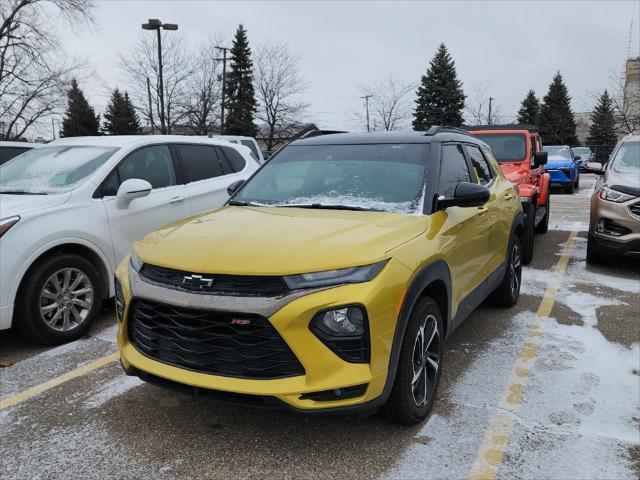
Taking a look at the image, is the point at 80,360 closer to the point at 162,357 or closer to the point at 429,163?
the point at 162,357

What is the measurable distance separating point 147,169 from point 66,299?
1.62 metres

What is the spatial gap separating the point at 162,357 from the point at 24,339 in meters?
2.41

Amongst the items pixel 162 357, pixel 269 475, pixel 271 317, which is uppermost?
pixel 271 317

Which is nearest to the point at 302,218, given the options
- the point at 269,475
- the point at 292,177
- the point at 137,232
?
the point at 292,177

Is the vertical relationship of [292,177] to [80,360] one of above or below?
above

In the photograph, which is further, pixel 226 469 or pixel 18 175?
pixel 18 175

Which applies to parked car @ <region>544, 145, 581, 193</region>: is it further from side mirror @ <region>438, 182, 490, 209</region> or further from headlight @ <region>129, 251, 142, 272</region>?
headlight @ <region>129, 251, 142, 272</region>

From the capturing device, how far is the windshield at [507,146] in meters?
9.18

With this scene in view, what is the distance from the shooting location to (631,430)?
3.00 meters

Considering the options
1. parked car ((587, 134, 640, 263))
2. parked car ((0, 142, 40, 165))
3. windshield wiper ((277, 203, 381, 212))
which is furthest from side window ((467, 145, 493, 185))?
parked car ((0, 142, 40, 165))

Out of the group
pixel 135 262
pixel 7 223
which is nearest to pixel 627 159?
pixel 135 262

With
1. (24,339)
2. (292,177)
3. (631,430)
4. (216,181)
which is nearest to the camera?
(631,430)

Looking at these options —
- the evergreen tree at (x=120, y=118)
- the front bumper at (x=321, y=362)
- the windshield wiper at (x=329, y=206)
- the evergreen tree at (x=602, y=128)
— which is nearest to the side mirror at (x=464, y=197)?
the windshield wiper at (x=329, y=206)

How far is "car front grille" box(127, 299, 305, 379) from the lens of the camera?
245 centimetres
